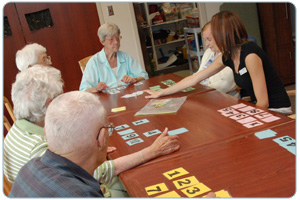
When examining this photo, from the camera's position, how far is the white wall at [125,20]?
530cm

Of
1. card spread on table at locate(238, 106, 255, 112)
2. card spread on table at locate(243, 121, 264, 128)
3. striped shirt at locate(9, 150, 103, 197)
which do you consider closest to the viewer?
striped shirt at locate(9, 150, 103, 197)

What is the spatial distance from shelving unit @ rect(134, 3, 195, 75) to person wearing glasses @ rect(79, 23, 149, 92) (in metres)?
3.24

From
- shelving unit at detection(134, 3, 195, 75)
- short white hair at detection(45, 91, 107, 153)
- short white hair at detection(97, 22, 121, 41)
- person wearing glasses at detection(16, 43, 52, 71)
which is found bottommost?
shelving unit at detection(134, 3, 195, 75)

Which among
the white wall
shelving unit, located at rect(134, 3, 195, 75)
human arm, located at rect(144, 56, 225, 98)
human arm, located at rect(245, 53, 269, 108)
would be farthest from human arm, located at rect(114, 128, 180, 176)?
shelving unit, located at rect(134, 3, 195, 75)

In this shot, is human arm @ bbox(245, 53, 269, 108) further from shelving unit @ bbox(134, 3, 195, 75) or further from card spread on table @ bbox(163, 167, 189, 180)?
shelving unit @ bbox(134, 3, 195, 75)

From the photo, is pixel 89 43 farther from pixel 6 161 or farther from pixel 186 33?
pixel 6 161

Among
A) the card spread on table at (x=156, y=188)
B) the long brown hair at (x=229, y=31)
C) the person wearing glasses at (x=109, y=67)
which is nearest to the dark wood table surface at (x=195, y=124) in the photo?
the card spread on table at (x=156, y=188)

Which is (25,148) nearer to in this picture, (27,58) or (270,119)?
(270,119)

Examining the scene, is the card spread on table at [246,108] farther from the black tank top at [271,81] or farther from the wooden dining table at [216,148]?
the black tank top at [271,81]

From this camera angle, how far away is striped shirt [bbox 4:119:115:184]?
169 centimetres

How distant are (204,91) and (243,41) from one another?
537 mm

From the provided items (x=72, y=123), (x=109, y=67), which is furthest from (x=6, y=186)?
(x=109, y=67)

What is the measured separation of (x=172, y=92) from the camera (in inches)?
115

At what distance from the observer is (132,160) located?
1.74 m
